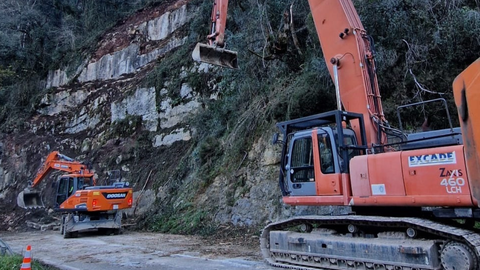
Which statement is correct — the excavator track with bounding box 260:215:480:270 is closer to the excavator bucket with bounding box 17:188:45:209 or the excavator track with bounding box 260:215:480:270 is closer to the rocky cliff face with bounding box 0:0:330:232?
the rocky cliff face with bounding box 0:0:330:232

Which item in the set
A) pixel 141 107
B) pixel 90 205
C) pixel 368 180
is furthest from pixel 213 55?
pixel 141 107

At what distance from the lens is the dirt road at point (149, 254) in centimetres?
754

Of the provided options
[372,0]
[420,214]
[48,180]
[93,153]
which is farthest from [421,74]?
[48,180]

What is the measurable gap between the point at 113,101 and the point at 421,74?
17.8 metres

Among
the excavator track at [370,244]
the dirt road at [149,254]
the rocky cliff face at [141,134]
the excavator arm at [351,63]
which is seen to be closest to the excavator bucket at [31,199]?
the rocky cliff face at [141,134]

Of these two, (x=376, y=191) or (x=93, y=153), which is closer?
(x=376, y=191)

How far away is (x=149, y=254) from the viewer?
898 centimetres

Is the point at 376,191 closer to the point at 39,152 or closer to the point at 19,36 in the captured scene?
the point at 39,152

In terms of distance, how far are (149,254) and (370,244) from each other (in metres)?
5.28

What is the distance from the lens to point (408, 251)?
530 cm

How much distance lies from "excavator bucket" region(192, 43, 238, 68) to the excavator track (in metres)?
3.40

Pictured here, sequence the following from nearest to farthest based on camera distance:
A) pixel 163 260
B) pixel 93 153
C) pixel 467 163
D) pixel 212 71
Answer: pixel 467 163, pixel 163 260, pixel 212 71, pixel 93 153

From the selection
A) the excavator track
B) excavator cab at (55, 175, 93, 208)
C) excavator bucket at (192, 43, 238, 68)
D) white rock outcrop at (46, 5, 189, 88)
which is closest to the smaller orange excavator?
excavator bucket at (192, 43, 238, 68)

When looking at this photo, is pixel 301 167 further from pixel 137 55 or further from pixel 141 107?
pixel 137 55
